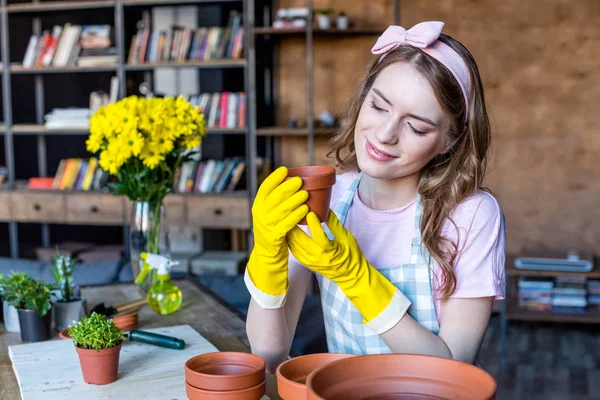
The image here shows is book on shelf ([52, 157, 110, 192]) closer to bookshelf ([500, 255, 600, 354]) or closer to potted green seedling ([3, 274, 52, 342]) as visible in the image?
bookshelf ([500, 255, 600, 354])

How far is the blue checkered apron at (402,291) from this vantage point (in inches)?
55.2

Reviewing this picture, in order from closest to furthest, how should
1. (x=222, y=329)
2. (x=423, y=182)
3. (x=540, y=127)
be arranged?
1. (x=423, y=182)
2. (x=222, y=329)
3. (x=540, y=127)

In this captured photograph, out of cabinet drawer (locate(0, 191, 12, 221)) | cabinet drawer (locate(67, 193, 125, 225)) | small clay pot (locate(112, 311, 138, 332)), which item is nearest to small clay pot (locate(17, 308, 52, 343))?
small clay pot (locate(112, 311, 138, 332))

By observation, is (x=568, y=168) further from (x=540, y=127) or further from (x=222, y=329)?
(x=222, y=329)

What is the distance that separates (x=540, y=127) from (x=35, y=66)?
3044 mm

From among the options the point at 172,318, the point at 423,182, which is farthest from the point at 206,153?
the point at 423,182

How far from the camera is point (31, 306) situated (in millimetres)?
1587

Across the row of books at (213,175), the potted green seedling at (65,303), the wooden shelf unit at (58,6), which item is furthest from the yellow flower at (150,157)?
the wooden shelf unit at (58,6)

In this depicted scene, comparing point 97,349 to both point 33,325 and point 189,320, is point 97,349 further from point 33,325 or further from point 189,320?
point 189,320

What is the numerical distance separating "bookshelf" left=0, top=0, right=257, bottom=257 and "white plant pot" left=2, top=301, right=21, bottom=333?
264 centimetres

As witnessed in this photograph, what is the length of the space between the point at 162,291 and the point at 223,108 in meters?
2.66

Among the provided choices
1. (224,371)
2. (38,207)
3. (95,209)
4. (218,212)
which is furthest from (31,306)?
(38,207)

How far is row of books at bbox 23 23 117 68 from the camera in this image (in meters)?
4.53

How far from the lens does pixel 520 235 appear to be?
4566 millimetres
